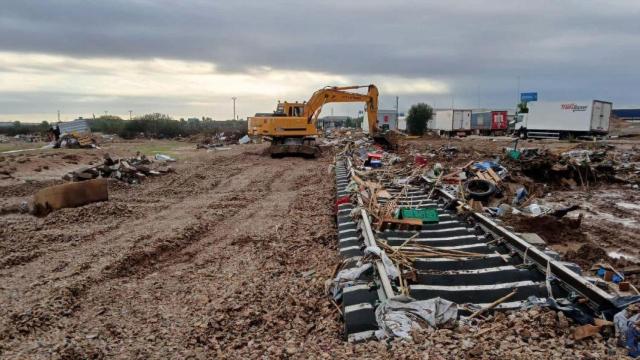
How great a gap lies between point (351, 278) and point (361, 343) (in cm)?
118

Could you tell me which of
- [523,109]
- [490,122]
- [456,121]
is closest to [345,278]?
[523,109]

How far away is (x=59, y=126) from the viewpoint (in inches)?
1738

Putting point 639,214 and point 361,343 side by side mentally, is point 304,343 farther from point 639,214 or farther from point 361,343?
point 639,214

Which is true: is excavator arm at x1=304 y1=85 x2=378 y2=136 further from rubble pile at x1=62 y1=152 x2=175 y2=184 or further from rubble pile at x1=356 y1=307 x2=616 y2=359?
rubble pile at x1=356 y1=307 x2=616 y2=359

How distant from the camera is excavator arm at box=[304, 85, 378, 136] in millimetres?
24750

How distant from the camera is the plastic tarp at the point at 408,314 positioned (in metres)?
4.05

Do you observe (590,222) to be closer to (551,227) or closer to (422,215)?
(551,227)

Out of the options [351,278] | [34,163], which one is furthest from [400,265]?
[34,163]

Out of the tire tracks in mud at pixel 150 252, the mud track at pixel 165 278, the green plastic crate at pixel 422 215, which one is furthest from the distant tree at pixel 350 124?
the green plastic crate at pixel 422 215

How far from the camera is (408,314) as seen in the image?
167 inches

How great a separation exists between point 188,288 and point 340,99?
69.4 feet

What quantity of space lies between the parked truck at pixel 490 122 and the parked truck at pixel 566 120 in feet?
48.2

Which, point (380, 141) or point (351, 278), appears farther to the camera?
point (380, 141)

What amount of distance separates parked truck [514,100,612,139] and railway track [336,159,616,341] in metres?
37.1
